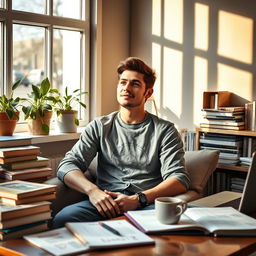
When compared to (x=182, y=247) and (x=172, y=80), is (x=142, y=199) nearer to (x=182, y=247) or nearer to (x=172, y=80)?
(x=182, y=247)

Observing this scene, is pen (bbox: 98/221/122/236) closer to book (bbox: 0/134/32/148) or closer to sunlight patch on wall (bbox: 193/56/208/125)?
book (bbox: 0/134/32/148)

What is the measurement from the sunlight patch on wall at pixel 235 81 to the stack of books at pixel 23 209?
2.23 meters

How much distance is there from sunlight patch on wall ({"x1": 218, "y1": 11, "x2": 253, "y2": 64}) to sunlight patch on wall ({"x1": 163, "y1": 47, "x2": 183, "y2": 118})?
412 mm

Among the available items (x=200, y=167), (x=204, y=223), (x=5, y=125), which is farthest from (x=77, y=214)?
(x=5, y=125)

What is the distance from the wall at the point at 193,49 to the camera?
12.0 ft

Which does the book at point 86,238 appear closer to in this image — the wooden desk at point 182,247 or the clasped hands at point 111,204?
the wooden desk at point 182,247

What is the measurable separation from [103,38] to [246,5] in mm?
1234

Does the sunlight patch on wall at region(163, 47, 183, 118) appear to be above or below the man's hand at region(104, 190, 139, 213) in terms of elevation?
above

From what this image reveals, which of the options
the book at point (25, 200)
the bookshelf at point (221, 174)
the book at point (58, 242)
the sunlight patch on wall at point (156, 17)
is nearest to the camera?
the book at point (58, 242)

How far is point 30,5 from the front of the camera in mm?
3553

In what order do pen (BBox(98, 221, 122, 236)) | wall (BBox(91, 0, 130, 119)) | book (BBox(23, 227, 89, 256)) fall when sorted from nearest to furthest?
1. book (BBox(23, 227, 89, 256))
2. pen (BBox(98, 221, 122, 236))
3. wall (BBox(91, 0, 130, 119))

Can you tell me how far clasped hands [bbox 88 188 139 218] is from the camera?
Result: 2256mm

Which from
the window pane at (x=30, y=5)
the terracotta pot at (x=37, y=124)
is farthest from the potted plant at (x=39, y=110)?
the window pane at (x=30, y=5)

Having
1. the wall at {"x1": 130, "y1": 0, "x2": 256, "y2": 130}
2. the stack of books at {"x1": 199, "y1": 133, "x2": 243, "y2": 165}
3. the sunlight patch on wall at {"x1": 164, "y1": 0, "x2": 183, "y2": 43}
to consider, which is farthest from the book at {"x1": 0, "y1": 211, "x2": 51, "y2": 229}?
the sunlight patch on wall at {"x1": 164, "y1": 0, "x2": 183, "y2": 43}
